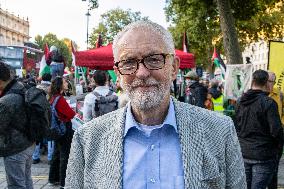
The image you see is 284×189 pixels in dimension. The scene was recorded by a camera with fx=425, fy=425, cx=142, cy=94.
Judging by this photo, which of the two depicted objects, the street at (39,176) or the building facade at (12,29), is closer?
the street at (39,176)

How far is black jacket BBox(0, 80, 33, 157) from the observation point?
445 centimetres

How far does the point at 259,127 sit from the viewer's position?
438 centimetres

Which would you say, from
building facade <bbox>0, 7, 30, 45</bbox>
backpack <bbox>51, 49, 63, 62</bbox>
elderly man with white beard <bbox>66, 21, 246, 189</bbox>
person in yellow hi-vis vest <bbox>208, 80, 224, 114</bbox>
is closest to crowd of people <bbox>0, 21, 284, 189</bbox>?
elderly man with white beard <bbox>66, 21, 246, 189</bbox>

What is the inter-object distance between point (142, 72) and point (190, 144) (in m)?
0.36

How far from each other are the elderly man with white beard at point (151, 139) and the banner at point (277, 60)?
243 inches

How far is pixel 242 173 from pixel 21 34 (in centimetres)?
13507

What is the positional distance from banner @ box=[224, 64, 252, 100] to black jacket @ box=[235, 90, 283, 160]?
5.34m

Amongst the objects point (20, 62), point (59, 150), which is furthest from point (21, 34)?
point (59, 150)

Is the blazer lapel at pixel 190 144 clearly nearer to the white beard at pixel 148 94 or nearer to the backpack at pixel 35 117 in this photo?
the white beard at pixel 148 94

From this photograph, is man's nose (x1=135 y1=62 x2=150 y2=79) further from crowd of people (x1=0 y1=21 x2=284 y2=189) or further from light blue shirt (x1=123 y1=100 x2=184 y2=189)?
light blue shirt (x1=123 y1=100 x2=184 y2=189)

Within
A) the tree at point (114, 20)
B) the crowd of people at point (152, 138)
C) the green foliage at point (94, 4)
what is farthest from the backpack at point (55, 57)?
the tree at point (114, 20)

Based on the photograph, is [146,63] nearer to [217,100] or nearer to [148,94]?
[148,94]

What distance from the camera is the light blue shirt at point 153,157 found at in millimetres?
1729

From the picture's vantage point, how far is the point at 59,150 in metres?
6.82
